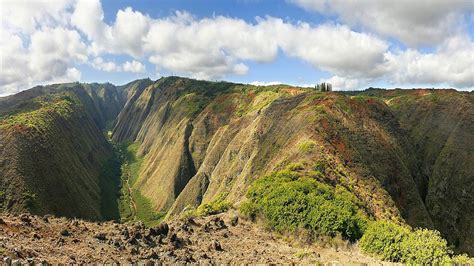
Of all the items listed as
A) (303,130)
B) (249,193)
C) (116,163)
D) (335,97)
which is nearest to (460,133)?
(335,97)

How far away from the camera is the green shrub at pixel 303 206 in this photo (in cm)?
2909

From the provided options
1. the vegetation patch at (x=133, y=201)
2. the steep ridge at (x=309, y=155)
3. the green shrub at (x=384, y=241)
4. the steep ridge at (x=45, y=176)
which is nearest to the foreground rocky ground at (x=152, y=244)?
the green shrub at (x=384, y=241)

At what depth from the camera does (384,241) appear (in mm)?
26438

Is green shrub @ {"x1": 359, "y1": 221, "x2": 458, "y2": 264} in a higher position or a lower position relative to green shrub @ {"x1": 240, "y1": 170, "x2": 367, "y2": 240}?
lower

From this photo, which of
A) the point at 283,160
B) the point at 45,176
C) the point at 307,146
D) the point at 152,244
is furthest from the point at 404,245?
the point at 45,176

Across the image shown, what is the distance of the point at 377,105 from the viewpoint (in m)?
60.9

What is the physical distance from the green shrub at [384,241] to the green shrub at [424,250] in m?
0.50

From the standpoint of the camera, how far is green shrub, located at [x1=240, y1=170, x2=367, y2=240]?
95.5 feet

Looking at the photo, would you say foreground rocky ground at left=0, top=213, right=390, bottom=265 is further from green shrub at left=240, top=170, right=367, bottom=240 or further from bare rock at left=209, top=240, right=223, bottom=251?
green shrub at left=240, top=170, right=367, bottom=240

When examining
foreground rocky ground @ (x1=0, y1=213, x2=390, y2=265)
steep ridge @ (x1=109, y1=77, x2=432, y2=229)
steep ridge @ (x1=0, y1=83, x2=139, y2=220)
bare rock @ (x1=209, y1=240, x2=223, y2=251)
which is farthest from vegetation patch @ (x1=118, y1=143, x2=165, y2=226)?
bare rock @ (x1=209, y1=240, x2=223, y2=251)

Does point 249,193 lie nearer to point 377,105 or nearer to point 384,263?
point 384,263

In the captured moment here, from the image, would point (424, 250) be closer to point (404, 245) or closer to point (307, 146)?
point (404, 245)

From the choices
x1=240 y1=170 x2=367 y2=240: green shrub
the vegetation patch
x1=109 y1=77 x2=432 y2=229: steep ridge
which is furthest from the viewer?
the vegetation patch

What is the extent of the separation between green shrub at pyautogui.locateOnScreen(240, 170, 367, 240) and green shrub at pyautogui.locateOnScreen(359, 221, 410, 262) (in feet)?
4.11
